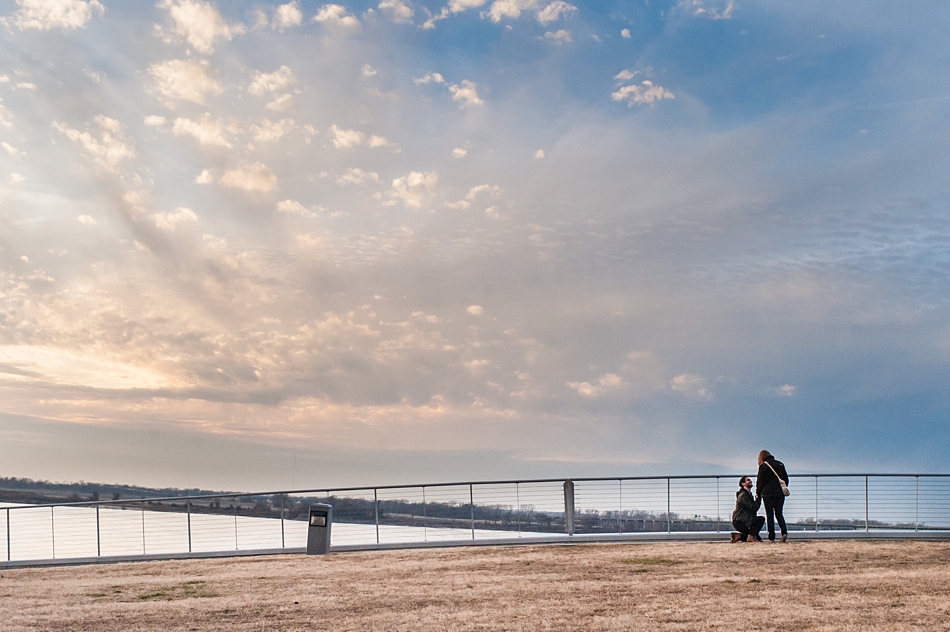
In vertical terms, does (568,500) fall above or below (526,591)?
below

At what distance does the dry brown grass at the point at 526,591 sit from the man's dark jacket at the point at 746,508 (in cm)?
131

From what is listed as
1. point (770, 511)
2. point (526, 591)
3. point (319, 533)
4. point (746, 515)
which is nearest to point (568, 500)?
point (746, 515)

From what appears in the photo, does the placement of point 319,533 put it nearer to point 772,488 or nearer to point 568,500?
point 568,500

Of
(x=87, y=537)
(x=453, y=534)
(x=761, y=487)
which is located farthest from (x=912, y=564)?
(x=87, y=537)

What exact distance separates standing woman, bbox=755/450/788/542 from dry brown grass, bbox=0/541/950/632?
1037 millimetres

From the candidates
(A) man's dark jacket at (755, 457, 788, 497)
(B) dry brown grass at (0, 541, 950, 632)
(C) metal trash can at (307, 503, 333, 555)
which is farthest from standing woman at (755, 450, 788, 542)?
(C) metal trash can at (307, 503, 333, 555)

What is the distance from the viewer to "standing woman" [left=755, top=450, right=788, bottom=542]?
20.3m

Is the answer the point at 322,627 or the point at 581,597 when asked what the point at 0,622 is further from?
the point at 581,597

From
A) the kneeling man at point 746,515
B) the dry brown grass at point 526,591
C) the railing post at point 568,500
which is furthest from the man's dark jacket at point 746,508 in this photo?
the railing post at point 568,500

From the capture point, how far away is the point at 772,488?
2031cm

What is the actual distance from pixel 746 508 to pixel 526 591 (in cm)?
909

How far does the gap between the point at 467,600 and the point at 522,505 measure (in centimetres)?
1026

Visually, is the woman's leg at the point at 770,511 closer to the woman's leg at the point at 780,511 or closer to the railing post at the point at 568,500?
the woman's leg at the point at 780,511

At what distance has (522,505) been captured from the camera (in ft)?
73.7
